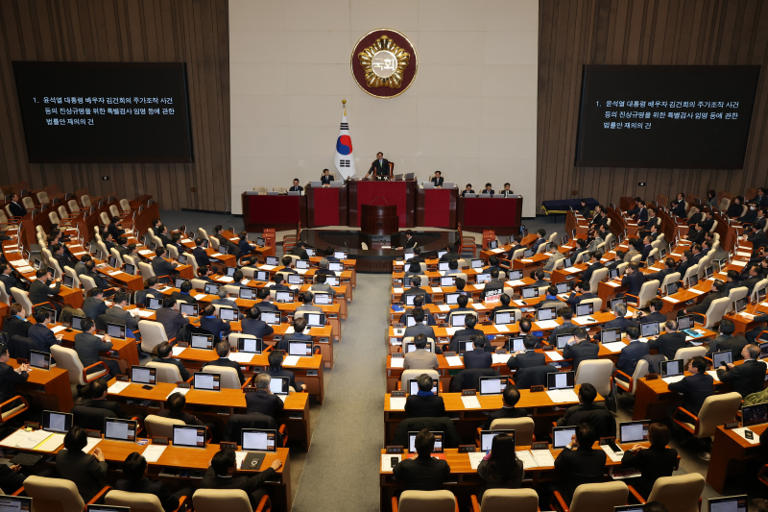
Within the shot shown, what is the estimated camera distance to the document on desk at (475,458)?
562 centimetres

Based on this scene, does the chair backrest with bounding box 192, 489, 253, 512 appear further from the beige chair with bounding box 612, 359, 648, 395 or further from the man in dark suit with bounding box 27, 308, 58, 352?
the beige chair with bounding box 612, 359, 648, 395

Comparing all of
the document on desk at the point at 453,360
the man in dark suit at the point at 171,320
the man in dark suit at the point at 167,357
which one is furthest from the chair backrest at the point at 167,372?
the document on desk at the point at 453,360

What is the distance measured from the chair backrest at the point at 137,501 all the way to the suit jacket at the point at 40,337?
408 cm

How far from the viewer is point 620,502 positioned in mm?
4844

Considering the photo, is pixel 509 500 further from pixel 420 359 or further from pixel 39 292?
pixel 39 292

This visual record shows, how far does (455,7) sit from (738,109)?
1032cm

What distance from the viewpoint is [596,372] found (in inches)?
292

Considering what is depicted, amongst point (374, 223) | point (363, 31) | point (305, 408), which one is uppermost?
point (363, 31)

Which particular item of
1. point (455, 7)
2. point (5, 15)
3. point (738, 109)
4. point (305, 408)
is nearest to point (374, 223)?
point (455, 7)

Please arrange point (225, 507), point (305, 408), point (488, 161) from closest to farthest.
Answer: point (225, 507) < point (305, 408) < point (488, 161)

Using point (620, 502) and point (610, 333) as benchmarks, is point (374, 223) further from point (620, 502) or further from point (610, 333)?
point (620, 502)

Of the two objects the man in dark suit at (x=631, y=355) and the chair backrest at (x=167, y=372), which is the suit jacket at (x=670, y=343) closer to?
the man in dark suit at (x=631, y=355)

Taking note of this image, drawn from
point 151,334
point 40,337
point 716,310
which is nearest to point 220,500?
point 151,334

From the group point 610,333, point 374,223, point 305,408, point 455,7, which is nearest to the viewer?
point 305,408
